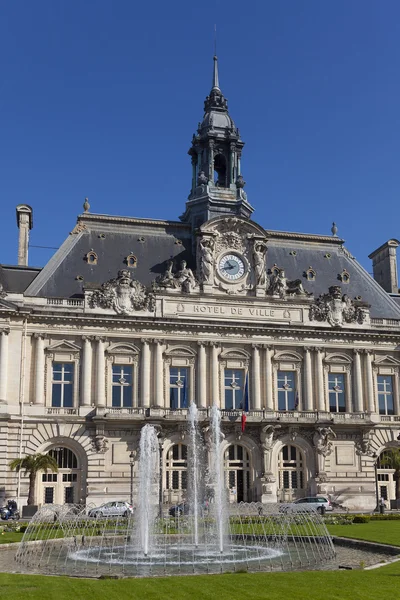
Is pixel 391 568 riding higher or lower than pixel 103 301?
lower

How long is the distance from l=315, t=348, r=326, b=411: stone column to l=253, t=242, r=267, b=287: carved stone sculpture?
6.82m

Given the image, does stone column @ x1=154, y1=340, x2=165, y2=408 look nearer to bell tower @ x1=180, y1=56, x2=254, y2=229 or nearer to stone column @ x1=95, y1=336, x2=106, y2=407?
stone column @ x1=95, y1=336, x2=106, y2=407

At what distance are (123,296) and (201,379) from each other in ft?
27.3

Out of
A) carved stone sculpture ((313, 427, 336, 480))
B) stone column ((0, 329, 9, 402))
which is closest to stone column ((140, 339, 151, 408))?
stone column ((0, 329, 9, 402))

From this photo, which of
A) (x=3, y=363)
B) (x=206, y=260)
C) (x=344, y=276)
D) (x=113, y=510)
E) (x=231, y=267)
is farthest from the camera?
(x=344, y=276)

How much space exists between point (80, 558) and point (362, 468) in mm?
36201

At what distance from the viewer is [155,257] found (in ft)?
200

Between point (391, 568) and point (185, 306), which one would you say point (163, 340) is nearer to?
point (185, 306)

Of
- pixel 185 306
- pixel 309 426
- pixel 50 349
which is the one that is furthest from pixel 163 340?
pixel 309 426

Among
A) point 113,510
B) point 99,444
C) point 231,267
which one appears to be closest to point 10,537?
point 113,510

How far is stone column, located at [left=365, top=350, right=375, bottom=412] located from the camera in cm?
5997

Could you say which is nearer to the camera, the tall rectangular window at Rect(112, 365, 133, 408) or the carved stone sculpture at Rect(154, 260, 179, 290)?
the tall rectangular window at Rect(112, 365, 133, 408)

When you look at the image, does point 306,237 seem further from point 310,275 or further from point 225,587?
point 225,587

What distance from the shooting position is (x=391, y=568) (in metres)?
21.7
